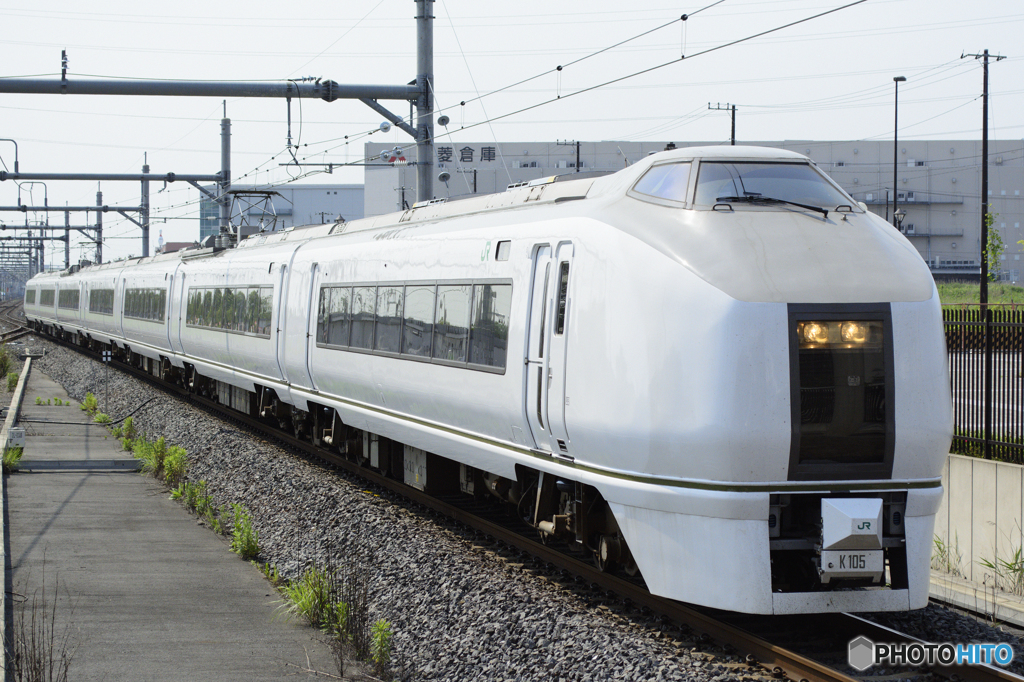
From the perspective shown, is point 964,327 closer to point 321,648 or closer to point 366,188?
point 321,648

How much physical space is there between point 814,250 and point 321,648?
458cm

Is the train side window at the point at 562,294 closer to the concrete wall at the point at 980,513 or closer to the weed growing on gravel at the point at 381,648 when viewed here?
the weed growing on gravel at the point at 381,648

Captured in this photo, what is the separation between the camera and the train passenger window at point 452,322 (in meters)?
9.23

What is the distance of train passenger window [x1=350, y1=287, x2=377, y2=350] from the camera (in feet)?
38.2

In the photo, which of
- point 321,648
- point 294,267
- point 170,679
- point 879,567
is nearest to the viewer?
point 879,567

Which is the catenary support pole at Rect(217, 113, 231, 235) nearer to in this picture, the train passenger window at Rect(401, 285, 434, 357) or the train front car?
the train passenger window at Rect(401, 285, 434, 357)

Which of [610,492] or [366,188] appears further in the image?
[366,188]

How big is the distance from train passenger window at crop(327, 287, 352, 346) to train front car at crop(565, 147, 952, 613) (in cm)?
603

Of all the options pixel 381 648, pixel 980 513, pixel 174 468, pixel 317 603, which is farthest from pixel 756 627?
pixel 174 468

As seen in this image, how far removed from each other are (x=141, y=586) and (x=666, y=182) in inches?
233

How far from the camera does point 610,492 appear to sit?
697 centimetres

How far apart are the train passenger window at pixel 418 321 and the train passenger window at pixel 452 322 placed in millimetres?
171

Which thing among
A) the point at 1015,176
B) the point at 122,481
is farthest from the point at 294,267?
the point at 1015,176

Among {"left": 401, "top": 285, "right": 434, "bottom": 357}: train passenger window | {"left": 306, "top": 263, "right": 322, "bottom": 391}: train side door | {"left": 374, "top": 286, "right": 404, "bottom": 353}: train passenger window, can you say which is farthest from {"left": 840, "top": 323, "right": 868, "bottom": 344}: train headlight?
{"left": 306, "top": 263, "right": 322, "bottom": 391}: train side door
